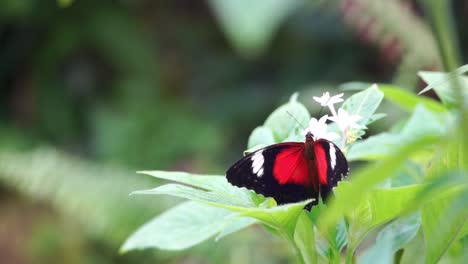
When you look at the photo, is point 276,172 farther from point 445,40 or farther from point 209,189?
point 445,40

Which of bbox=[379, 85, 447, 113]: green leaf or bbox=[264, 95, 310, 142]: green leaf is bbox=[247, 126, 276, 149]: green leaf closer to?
bbox=[264, 95, 310, 142]: green leaf

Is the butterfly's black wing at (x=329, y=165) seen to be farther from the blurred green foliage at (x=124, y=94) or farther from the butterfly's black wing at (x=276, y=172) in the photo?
the blurred green foliage at (x=124, y=94)

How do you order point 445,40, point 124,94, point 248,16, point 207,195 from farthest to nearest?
point 124,94 < point 248,16 < point 207,195 < point 445,40

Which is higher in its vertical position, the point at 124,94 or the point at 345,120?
the point at 345,120

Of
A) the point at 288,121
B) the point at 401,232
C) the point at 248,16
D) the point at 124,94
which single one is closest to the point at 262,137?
the point at 288,121

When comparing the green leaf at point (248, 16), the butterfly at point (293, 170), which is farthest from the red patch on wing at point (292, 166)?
the green leaf at point (248, 16)

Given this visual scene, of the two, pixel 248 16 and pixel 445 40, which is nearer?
pixel 445 40

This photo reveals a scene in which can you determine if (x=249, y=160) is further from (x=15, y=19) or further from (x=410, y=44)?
(x=15, y=19)
